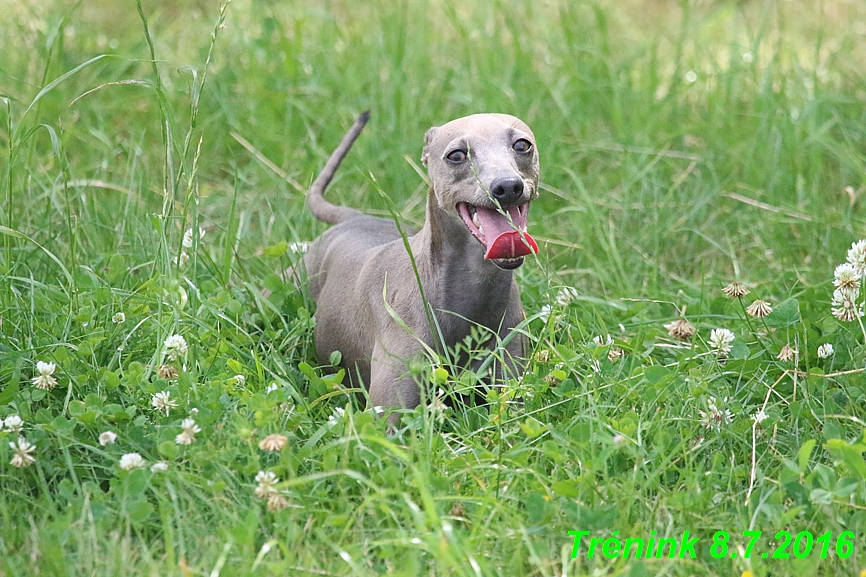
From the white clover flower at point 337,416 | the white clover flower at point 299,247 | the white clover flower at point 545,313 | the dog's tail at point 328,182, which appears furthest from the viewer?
the dog's tail at point 328,182

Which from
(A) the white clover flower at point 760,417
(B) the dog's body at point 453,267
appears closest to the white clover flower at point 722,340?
(A) the white clover flower at point 760,417

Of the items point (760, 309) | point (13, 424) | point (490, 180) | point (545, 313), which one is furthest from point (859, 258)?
point (13, 424)

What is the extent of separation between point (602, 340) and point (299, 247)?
115cm

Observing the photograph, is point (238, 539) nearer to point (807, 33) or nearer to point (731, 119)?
point (731, 119)

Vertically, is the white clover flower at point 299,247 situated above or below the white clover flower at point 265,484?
below

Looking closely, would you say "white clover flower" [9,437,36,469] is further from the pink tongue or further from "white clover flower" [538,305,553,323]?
"white clover flower" [538,305,553,323]

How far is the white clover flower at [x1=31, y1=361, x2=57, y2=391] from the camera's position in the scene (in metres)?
2.67

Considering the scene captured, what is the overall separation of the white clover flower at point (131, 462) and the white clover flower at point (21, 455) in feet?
0.69

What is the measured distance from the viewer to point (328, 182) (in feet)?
13.3

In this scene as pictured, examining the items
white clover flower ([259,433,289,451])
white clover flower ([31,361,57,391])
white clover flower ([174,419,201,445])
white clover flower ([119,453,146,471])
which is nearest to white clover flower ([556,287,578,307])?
white clover flower ([259,433,289,451])

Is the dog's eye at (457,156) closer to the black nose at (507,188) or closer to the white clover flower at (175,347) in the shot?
the black nose at (507,188)

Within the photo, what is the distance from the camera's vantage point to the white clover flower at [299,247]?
3.67 meters

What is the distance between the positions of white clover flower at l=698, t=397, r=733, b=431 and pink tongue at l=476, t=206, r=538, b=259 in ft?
1.93

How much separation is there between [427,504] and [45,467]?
958mm
